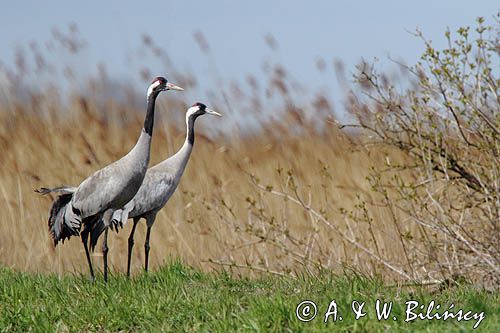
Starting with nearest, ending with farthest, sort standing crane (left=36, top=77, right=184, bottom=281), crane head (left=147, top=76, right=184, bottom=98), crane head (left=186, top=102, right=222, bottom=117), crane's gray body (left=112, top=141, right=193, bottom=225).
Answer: standing crane (left=36, top=77, right=184, bottom=281), crane head (left=147, top=76, right=184, bottom=98), crane's gray body (left=112, top=141, right=193, bottom=225), crane head (left=186, top=102, right=222, bottom=117)

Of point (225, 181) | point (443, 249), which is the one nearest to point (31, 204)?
point (225, 181)

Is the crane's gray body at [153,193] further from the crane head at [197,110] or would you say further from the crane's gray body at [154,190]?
the crane head at [197,110]

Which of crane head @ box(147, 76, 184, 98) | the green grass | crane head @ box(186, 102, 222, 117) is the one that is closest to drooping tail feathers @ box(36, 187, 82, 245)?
the green grass

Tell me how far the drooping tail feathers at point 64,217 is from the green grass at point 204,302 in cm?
56

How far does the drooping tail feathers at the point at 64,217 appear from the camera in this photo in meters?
7.98

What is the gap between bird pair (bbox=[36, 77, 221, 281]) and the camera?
7504mm

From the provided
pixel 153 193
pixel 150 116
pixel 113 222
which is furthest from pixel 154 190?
pixel 150 116

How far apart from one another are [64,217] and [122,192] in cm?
89

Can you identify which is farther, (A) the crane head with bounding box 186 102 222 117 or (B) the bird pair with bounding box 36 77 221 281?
(A) the crane head with bounding box 186 102 222 117

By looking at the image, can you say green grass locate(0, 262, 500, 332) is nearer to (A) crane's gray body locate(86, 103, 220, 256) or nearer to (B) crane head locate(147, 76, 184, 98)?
(A) crane's gray body locate(86, 103, 220, 256)

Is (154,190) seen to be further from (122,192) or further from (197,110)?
(197,110)

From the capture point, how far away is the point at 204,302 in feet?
20.2

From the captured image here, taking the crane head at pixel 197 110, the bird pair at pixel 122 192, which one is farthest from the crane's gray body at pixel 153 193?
the crane head at pixel 197 110

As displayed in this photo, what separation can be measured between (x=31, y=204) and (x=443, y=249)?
4.85 metres
